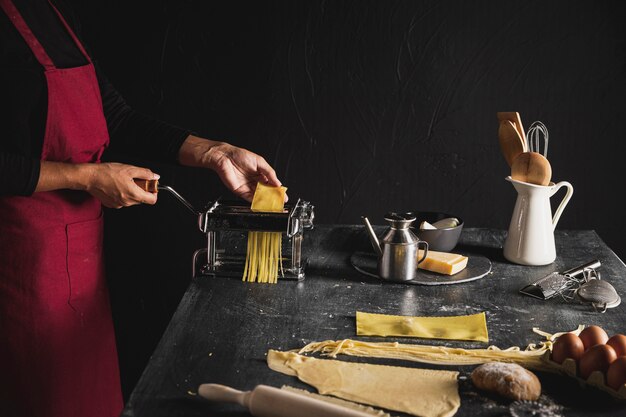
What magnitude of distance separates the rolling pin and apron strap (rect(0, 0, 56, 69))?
1081 mm

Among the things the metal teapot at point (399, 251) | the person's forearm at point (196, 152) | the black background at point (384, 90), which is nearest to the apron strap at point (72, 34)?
the person's forearm at point (196, 152)

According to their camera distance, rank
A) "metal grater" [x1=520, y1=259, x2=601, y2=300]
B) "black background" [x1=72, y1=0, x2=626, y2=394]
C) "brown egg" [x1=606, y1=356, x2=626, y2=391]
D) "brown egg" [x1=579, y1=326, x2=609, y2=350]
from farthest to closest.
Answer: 1. "black background" [x1=72, y1=0, x2=626, y2=394]
2. "metal grater" [x1=520, y1=259, x2=601, y2=300]
3. "brown egg" [x1=579, y1=326, x2=609, y2=350]
4. "brown egg" [x1=606, y1=356, x2=626, y2=391]

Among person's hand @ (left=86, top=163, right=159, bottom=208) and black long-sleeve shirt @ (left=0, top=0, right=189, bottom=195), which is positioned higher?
black long-sleeve shirt @ (left=0, top=0, right=189, bottom=195)

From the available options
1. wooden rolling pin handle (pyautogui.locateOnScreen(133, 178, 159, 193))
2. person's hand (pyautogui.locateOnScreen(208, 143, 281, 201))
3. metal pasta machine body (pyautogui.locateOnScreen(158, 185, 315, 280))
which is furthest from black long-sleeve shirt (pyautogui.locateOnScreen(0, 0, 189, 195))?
person's hand (pyautogui.locateOnScreen(208, 143, 281, 201))

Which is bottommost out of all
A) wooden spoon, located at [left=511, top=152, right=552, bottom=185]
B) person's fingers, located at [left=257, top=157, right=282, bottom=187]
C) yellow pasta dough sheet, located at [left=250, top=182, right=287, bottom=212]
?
yellow pasta dough sheet, located at [left=250, top=182, right=287, bottom=212]

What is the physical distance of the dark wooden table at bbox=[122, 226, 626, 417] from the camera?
116cm

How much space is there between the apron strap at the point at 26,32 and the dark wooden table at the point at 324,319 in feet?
2.31

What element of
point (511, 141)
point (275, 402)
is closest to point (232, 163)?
point (511, 141)

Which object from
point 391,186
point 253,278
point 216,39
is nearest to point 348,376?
point 253,278

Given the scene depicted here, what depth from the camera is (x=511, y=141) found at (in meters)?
1.91

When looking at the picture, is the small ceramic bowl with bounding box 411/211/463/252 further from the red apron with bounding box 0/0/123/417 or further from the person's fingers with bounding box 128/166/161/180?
the red apron with bounding box 0/0/123/417

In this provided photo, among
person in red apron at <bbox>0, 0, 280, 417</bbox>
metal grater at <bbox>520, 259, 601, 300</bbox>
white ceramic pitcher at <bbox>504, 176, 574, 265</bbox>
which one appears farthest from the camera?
white ceramic pitcher at <bbox>504, 176, 574, 265</bbox>

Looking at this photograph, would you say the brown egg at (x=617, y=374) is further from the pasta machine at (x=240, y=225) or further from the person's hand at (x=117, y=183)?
the person's hand at (x=117, y=183)

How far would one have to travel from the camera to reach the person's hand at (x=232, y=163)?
1970 mm
